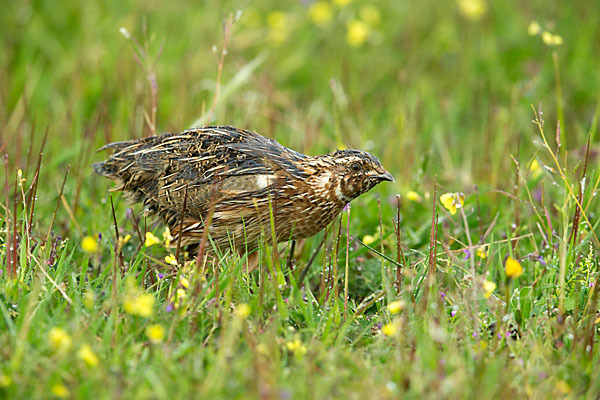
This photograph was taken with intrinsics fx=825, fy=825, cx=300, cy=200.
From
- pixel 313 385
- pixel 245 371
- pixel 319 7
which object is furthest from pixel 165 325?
pixel 319 7

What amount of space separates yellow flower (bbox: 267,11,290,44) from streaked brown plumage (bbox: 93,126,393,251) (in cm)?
433

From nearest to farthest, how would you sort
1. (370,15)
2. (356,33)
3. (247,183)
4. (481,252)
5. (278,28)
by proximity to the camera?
(481,252)
(247,183)
(356,33)
(278,28)
(370,15)

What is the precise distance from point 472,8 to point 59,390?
24.7ft

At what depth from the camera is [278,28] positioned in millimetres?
9531

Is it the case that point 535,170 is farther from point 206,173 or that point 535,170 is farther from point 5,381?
point 5,381

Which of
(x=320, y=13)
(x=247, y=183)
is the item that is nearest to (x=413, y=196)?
(x=247, y=183)

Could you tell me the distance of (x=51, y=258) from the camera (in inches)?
184

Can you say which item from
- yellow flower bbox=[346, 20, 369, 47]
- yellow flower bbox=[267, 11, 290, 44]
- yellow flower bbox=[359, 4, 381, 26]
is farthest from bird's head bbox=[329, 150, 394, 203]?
yellow flower bbox=[359, 4, 381, 26]

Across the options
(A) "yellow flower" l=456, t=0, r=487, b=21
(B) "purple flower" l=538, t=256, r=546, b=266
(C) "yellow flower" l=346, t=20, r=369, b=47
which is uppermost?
(A) "yellow flower" l=456, t=0, r=487, b=21

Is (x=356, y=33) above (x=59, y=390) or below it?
above

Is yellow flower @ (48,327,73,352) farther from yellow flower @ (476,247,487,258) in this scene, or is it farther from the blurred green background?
the blurred green background

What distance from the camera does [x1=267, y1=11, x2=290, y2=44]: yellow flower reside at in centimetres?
948

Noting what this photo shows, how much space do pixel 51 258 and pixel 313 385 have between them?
1.95 meters

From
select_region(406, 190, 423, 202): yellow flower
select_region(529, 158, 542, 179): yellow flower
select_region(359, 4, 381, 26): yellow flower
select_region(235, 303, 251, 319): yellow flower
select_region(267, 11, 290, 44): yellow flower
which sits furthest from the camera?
select_region(359, 4, 381, 26): yellow flower
